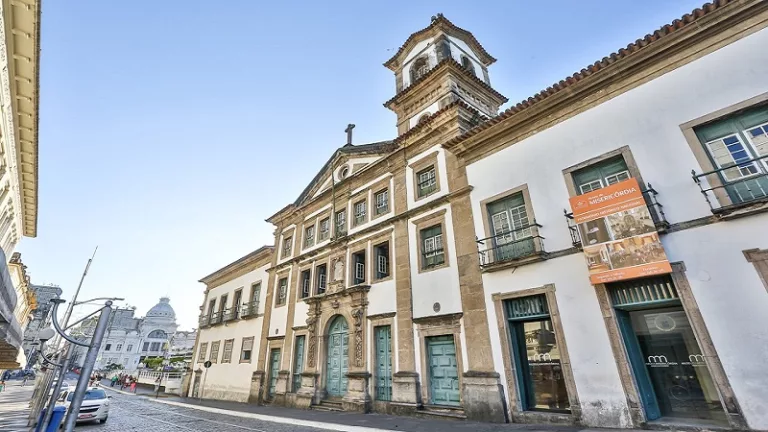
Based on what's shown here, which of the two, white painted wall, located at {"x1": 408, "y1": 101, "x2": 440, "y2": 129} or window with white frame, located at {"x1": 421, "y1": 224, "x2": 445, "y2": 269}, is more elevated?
white painted wall, located at {"x1": 408, "y1": 101, "x2": 440, "y2": 129}

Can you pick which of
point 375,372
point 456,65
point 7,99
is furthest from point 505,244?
point 7,99

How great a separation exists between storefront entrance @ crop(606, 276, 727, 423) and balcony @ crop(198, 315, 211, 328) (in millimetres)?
26046

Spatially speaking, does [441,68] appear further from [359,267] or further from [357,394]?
[357,394]

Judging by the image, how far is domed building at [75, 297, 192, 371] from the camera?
8162cm

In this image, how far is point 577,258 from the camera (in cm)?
923

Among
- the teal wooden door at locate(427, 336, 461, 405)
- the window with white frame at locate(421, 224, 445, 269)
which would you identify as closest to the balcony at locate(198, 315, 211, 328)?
the window with white frame at locate(421, 224, 445, 269)

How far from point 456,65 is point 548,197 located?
9162 mm

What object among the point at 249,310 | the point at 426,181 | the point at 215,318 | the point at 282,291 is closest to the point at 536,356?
the point at 426,181

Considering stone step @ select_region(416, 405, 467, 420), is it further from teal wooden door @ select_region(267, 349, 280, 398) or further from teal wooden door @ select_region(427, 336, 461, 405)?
teal wooden door @ select_region(267, 349, 280, 398)

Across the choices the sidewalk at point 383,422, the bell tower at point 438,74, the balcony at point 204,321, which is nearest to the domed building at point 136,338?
the balcony at point 204,321

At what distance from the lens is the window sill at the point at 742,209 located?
6977mm

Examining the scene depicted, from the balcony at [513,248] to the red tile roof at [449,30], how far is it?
1351 centimetres

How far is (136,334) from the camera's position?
83625 millimetres

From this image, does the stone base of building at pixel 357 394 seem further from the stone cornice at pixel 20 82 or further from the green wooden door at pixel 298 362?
the stone cornice at pixel 20 82
